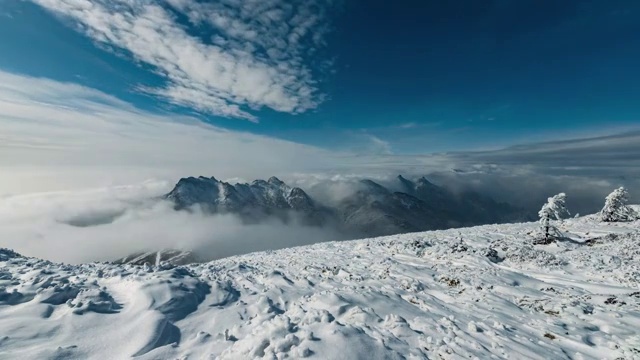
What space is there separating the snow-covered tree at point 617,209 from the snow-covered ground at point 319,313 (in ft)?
58.5

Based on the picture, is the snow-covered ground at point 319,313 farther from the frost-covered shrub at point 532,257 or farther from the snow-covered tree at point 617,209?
the snow-covered tree at point 617,209

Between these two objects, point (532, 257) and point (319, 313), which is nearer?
point (319, 313)

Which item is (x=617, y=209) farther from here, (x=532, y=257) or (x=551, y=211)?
(x=532, y=257)

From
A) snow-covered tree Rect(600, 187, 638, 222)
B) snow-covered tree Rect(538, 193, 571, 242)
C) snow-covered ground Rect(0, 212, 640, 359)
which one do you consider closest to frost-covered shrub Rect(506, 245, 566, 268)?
snow-covered ground Rect(0, 212, 640, 359)

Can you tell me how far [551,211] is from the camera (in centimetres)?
2755

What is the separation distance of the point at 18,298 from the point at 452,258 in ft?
74.6

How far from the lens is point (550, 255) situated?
22031mm

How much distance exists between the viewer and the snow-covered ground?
7.65 meters

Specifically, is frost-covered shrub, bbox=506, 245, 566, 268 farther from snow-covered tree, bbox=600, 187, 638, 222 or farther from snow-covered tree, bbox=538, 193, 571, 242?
snow-covered tree, bbox=600, 187, 638, 222

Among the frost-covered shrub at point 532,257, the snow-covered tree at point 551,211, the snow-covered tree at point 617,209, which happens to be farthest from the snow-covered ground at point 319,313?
the snow-covered tree at point 617,209

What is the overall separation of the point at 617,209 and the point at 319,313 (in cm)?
3856

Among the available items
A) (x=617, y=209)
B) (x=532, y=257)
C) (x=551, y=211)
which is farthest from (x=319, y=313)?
(x=617, y=209)

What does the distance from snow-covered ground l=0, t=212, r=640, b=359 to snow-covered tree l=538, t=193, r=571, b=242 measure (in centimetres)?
756

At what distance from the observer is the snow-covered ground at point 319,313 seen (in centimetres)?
765
